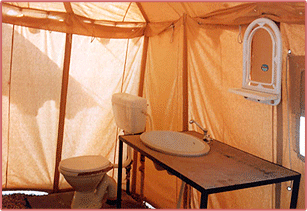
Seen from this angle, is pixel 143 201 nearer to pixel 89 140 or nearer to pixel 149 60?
pixel 89 140

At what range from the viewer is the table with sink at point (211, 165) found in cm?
195

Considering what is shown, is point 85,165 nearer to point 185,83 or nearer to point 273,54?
point 185,83

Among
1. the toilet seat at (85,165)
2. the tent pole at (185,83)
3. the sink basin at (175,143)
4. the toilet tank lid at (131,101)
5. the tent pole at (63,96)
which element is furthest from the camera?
the tent pole at (63,96)

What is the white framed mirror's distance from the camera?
2.22m

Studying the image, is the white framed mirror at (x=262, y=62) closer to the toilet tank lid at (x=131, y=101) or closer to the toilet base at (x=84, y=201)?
the toilet tank lid at (x=131, y=101)

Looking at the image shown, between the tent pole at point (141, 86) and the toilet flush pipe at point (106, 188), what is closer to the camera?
the toilet flush pipe at point (106, 188)

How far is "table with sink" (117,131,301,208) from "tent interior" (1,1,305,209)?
21cm

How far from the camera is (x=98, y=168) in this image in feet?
9.99

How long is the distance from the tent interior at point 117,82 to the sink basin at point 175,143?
263mm

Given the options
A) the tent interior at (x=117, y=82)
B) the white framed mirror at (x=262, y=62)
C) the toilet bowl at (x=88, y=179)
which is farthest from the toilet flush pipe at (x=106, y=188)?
the white framed mirror at (x=262, y=62)

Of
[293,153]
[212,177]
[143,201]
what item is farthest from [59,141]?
[293,153]

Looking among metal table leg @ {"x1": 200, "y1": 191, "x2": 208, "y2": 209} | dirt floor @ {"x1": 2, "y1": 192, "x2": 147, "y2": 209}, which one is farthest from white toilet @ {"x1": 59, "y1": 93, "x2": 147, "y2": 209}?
metal table leg @ {"x1": 200, "y1": 191, "x2": 208, "y2": 209}

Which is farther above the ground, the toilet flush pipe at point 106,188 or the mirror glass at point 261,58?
the mirror glass at point 261,58

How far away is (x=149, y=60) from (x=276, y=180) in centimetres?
204
